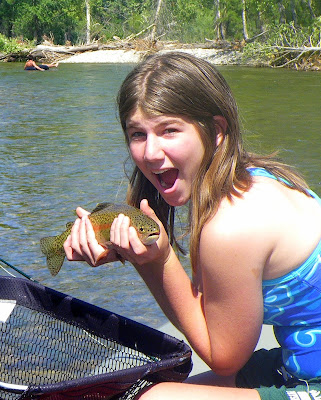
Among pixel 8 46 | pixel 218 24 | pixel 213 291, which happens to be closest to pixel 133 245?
pixel 213 291

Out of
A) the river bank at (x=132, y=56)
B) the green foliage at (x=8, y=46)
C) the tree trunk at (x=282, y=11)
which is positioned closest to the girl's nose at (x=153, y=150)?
the river bank at (x=132, y=56)

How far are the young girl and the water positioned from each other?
4.81 feet

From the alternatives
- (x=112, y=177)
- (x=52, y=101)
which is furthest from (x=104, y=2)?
(x=112, y=177)

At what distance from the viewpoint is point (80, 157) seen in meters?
11.1

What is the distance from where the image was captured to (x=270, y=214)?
7.28 ft

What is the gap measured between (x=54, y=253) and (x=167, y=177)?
1.97ft

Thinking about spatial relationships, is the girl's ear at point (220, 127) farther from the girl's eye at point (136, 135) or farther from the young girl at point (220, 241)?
the girl's eye at point (136, 135)

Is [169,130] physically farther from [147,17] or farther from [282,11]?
[147,17]

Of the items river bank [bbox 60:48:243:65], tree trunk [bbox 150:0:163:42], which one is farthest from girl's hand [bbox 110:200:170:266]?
tree trunk [bbox 150:0:163:42]

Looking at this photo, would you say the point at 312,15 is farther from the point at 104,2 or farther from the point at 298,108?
the point at 104,2

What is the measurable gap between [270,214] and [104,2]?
8009 centimetres

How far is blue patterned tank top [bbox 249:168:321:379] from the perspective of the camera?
2256mm

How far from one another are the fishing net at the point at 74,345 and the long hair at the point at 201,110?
45 cm

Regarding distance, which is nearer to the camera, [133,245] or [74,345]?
[133,245]
